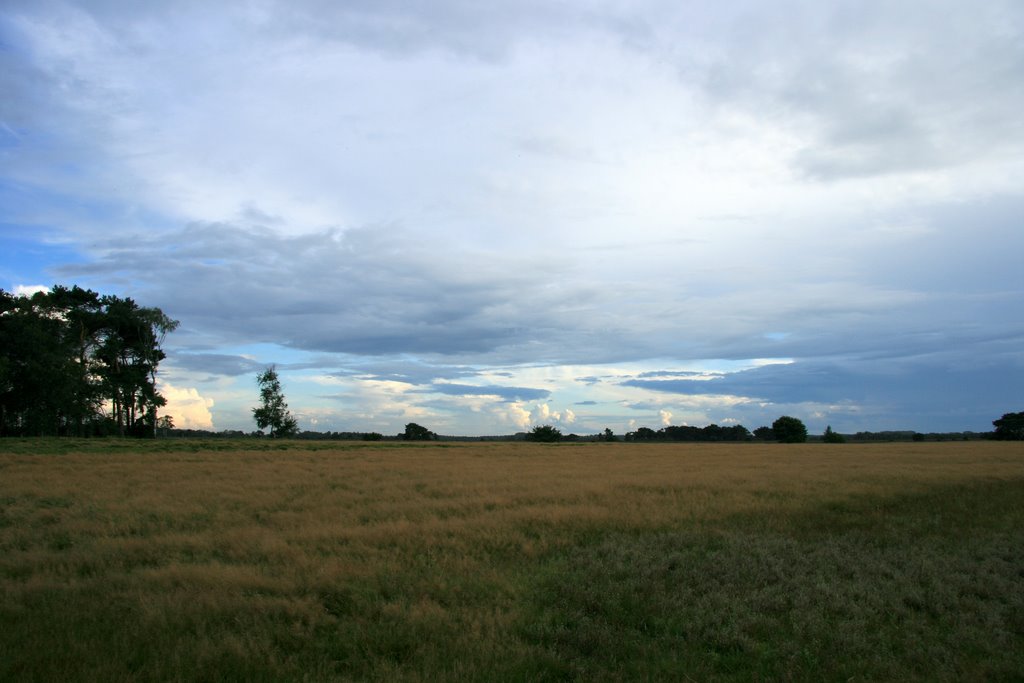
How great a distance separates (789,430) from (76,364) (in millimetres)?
110949

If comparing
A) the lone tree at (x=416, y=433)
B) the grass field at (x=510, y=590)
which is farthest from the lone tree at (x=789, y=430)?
the grass field at (x=510, y=590)

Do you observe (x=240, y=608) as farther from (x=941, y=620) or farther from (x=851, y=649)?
(x=941, y=620)

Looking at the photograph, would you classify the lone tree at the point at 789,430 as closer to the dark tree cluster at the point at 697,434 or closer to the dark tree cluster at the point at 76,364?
the dark tree cluster at the point at 697,434

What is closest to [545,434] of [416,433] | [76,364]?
[416,433]

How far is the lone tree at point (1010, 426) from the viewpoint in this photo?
4342 inches

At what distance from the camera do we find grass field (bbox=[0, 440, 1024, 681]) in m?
6.60

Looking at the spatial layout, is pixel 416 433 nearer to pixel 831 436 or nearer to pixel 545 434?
pixel 545 434

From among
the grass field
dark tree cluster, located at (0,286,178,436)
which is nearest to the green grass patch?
the grass field

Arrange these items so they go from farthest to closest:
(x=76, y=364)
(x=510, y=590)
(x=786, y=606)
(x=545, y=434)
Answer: (x=545, y=434)
(x=76, y=364)
(x=510, y=590)
(x=786, y=606)

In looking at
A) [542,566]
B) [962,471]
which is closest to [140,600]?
[542,566]

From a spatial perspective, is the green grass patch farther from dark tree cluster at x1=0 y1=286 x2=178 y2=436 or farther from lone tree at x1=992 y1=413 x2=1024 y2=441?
lone tree at x1=992 y1=413 x2=1024 y2=441

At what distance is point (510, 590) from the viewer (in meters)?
8.98

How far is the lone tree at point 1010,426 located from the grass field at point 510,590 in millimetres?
118498

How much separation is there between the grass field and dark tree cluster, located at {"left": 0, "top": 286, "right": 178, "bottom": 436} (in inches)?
1981
